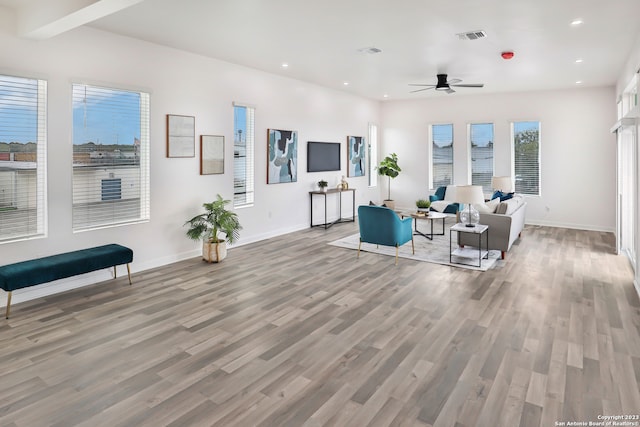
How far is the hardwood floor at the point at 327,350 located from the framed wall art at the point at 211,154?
173 centimetres

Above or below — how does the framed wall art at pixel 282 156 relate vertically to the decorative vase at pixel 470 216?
above

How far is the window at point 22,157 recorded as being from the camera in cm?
421

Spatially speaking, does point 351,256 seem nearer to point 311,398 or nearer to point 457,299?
point 457,299

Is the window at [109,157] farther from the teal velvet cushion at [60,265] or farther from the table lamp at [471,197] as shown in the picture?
the table lamp at [471,197]

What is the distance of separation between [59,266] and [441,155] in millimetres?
8898

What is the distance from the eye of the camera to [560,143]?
8922 millimetres

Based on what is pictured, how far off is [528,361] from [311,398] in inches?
65.0

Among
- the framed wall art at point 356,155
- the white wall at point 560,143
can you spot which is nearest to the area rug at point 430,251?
the framed wall art at point 356,155

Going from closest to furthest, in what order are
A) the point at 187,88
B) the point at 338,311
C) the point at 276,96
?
1. the point at 338,311
2. the point at 187,88
3. the point at 276,96

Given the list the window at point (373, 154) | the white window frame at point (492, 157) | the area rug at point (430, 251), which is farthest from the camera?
the window at point (373, 154)

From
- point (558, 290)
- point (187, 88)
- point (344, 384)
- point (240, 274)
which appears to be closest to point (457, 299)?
point (558, 290)

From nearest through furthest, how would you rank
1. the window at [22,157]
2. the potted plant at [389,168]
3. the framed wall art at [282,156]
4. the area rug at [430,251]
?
the window at [22,157], the area rug at [430,251], the framed wall art at [282,156], the potted plant at [389,168]

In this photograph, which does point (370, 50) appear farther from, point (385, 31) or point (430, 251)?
point (430, 251)

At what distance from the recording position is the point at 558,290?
15.5ft
